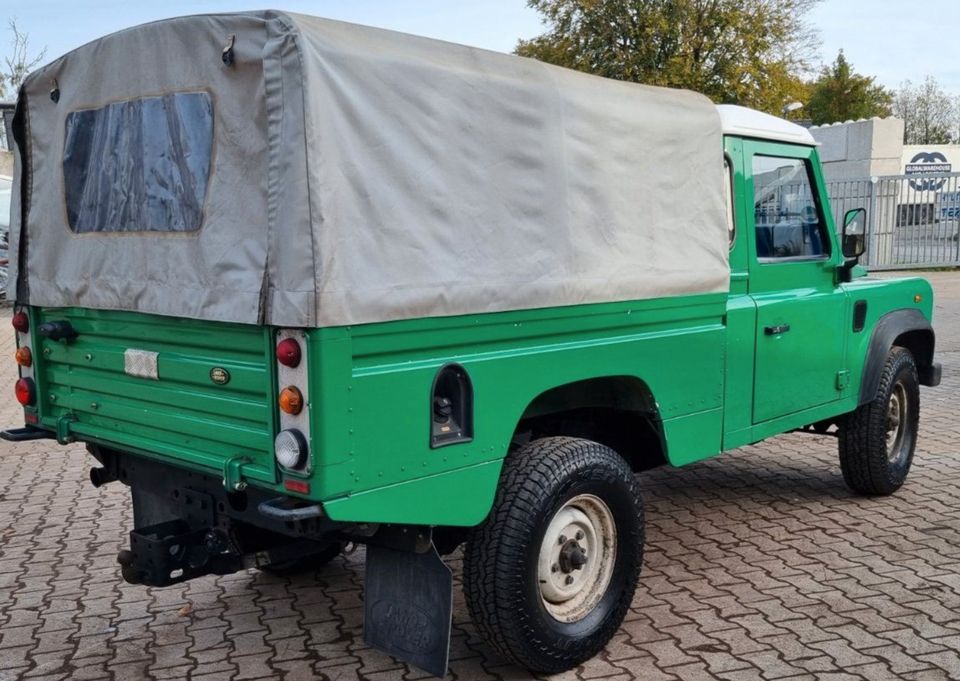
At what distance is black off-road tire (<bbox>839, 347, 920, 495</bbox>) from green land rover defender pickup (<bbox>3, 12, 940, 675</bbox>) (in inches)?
54.0

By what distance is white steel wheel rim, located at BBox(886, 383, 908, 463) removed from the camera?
5840 millimetres

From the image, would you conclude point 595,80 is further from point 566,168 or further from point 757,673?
point 757,673

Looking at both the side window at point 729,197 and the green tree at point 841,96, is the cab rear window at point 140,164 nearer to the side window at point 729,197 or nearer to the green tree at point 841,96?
the side window at point 729,197

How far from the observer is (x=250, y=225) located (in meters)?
2.99

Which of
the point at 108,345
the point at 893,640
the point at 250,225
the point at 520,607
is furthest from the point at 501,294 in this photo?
the point at 893,640

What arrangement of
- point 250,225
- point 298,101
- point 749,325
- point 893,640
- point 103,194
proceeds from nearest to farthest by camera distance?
1. point 298,101
2. point 250,225
3. point 103,194
4. point 893,640
5. point 749,325

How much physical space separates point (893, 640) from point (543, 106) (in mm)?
2506

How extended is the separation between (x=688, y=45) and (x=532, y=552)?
1063 inches

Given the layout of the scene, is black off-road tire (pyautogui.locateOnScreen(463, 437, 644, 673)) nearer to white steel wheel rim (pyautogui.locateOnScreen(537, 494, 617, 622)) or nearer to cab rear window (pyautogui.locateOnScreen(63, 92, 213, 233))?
white steel wheel rim (pyautogui.locateOnScreen(537, 494, 617, 622))

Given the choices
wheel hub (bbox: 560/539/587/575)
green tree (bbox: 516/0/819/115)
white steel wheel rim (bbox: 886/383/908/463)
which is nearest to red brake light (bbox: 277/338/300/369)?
wheel hub (bbox: 560/539/587/575)

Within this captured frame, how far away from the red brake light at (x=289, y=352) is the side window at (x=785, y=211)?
266 cm

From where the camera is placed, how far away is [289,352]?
2830mm

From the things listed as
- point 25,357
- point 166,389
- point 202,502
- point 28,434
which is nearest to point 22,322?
point 25,357

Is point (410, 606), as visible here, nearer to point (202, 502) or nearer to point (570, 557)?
point (570, 557)
